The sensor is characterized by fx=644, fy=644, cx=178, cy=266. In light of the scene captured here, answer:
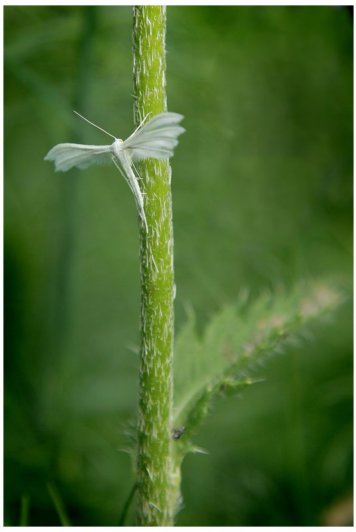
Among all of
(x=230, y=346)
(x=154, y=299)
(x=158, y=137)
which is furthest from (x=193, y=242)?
(x=158, y=137)

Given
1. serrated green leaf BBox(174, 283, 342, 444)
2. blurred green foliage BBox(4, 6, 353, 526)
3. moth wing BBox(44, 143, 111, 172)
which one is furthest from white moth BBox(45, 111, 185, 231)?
blurred green foliage BBox(4, 6, 353, 526)

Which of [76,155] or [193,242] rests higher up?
[193,242]

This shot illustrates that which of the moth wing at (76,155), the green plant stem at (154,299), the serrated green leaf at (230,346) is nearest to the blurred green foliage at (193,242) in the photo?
the serrated green leaf at (230,346)

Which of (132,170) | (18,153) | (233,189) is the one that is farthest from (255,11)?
(132,170)

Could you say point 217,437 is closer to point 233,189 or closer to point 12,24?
point 233,189

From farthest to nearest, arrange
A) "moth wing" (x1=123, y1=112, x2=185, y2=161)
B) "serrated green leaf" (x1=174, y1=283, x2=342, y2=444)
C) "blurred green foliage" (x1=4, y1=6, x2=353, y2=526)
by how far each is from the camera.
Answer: "blurred green foliage" (x1=4, y1=6, x2=353, y2=526)
"serrated green leaf" (x1=174, y1=283, x2=342, y2=444)
"moth wing" (x1=123, y1=112, x2=185, y2=161)

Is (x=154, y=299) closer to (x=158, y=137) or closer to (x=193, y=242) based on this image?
(x=158, y=137)

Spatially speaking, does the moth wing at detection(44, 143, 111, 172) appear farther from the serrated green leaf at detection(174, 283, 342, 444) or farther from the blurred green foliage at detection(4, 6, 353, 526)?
the blurred green foliage at detection(4, 6, 353, 526)

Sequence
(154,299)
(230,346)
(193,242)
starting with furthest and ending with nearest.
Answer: (193,242) < (230,346) < (154,299)

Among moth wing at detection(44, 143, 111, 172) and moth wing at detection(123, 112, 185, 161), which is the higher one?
moth wing at detection(44, 143, 111, 172)
